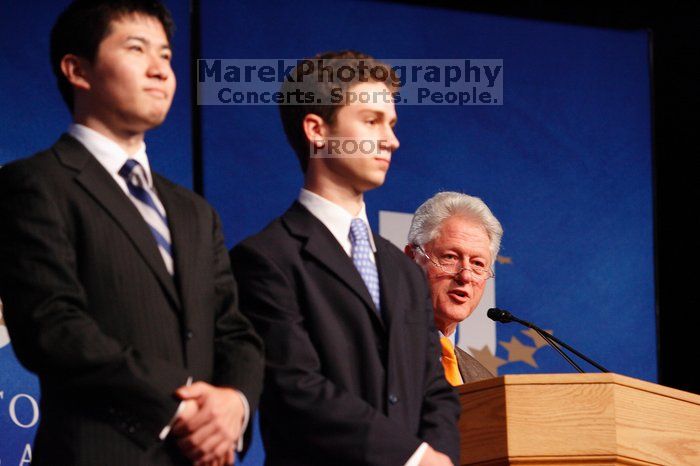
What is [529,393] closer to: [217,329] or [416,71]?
[217,329]

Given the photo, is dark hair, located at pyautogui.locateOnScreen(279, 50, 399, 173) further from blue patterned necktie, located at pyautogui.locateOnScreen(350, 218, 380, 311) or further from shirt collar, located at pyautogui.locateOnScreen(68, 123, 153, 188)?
shirt collar, located at pyautogui.locateOnScreen(68, 123, 153, 188)

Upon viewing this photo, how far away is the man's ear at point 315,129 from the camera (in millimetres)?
2602

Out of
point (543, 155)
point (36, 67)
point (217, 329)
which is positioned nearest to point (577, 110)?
point (543, 155)

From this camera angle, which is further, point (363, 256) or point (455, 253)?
point (455, 253)

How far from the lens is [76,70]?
88.8 inches

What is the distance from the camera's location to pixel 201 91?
4301 mm

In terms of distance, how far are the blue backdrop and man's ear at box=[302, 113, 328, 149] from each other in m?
1.62

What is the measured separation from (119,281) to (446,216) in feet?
6.99

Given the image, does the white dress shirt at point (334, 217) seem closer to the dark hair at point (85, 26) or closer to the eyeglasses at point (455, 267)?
the dark hair at point (85, 26)

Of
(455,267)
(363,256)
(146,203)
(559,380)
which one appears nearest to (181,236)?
(146,203)

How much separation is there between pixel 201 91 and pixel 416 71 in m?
0.88

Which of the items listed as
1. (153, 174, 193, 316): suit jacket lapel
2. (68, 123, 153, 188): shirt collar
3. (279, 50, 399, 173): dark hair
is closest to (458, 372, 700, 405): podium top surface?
(279, 50, 399, 173): dark hair

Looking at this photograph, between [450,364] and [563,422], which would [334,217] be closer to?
[563,422]

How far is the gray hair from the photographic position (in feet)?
13.4
